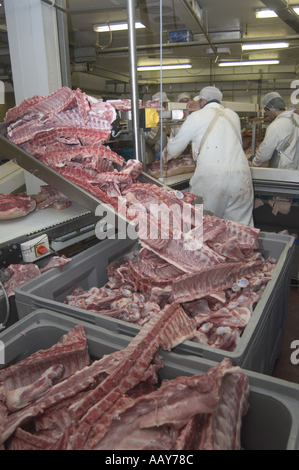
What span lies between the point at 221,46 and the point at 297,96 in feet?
14.3

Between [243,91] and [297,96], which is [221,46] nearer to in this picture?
[297,96]

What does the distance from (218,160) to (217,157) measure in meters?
0.04

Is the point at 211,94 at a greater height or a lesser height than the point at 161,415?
greater

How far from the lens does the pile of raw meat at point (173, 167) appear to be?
4234 millimetres

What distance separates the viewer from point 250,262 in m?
1.88

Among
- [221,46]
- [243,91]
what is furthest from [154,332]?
[243,91]

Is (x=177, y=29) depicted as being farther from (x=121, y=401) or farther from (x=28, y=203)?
(x=121, y=401)

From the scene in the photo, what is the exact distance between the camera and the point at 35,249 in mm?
1834

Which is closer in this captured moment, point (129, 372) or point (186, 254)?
point (129, 372)

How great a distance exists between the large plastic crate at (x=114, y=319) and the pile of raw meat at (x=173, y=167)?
201 centimetres

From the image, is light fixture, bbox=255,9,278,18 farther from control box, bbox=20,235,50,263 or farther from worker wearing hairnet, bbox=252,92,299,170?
control box, bbox=20,235,50,263

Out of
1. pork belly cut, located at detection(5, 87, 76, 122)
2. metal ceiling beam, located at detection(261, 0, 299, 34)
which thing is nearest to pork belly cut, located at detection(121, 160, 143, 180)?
pork belly cut, located at detection(5, 87, 76, 122)

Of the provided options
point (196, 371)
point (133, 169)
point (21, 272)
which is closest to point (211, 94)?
point (133, 169)

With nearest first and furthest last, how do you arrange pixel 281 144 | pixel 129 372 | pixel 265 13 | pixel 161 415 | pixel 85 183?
pixel 161 415, pixel 129 372, pixel 85 183, pixel 281 144, pixel 265 13
